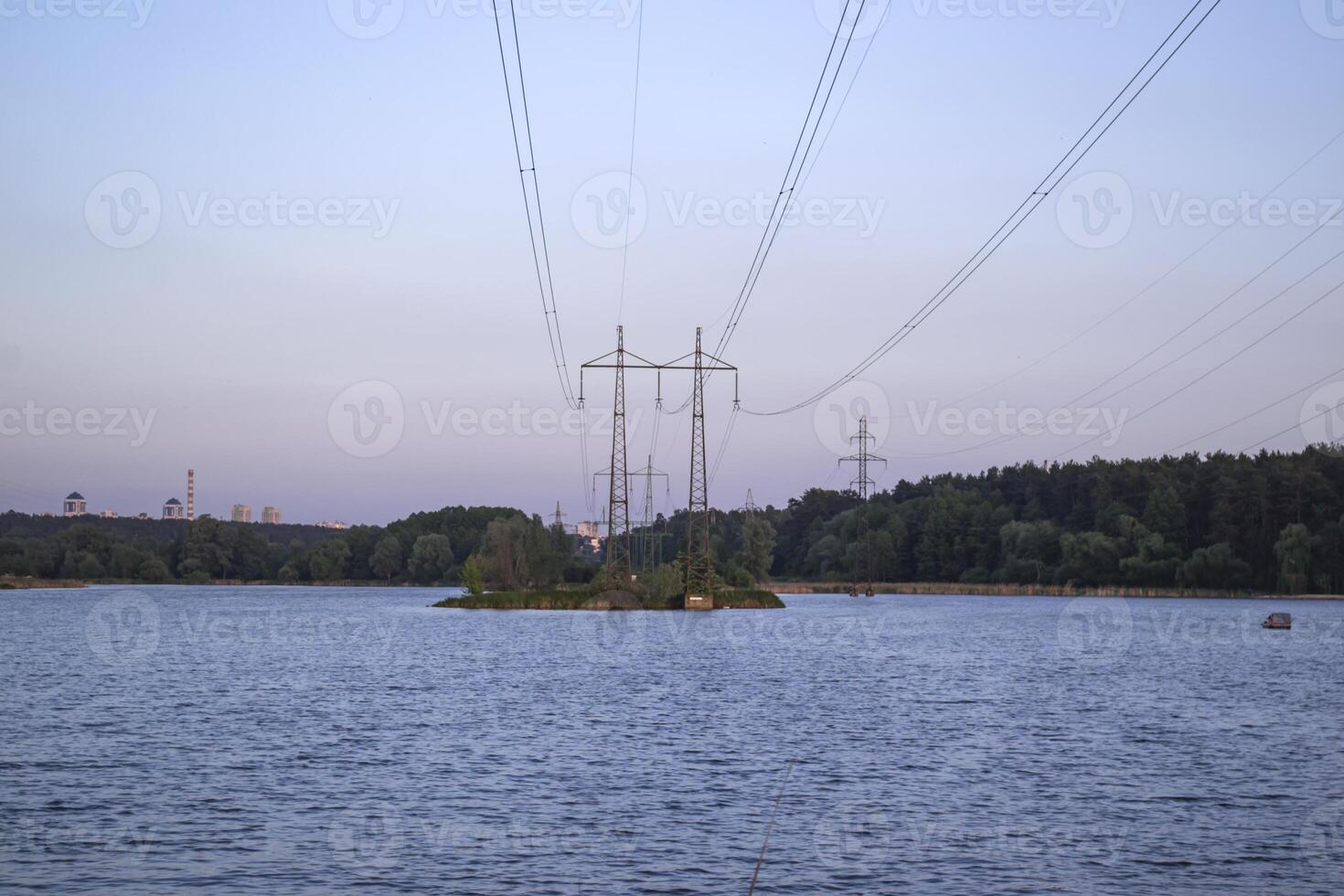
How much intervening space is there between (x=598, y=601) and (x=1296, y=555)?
3746 inches

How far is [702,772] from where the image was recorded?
31.3 m

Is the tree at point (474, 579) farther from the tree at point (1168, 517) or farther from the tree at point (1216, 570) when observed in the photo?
the tree at point (1168, 517)

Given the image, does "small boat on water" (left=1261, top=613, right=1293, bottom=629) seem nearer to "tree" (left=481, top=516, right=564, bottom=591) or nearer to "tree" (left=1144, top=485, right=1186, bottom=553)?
"tree" (left=481, top=516, right=564, bottom=591)

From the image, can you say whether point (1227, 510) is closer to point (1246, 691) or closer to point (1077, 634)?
point (1077, 634)

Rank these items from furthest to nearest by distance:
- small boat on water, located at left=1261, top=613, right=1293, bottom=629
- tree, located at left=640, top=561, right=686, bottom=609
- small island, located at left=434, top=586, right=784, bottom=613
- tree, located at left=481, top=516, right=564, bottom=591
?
tree, located at left=481, top=516, right=564, bottom=591, small island, located at left=434, top=586, right=784, bottom=613, tree, located at left=640, top=561, right=686, bottom=609, small boat on water, located at left=1261, top=613, right=1293, bottom=629

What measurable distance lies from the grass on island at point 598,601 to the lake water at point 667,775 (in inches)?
1899

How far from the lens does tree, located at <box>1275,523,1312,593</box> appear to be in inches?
6496

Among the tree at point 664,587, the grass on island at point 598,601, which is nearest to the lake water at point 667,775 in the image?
the tree at point 664,587

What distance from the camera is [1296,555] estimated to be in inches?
6521

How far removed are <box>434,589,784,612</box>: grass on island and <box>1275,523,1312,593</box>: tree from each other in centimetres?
7398

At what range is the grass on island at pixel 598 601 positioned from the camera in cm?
11950

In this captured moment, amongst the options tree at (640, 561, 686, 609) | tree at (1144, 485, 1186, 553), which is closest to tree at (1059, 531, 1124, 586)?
tree at (1144, 485, 1186, 553)

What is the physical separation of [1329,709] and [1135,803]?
24160 millimetres

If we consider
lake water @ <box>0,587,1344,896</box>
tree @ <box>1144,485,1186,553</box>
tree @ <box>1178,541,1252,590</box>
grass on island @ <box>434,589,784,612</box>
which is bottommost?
lake water @ <box>0,587,1344,896</box>
